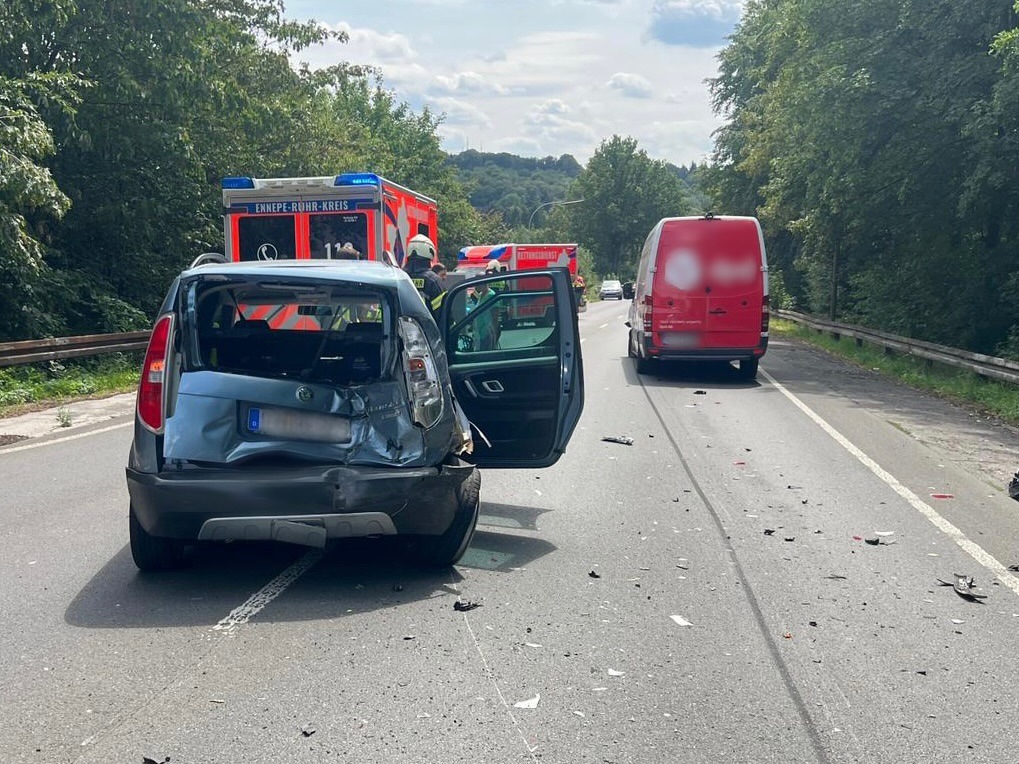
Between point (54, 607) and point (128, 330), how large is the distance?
51.1 feet

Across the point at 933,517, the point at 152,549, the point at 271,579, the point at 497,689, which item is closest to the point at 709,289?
the point at 933,517

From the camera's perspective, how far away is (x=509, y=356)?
7.26 meters

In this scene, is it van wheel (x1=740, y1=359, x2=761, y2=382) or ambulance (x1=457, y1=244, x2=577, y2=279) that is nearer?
van wheel (x1=740, y1=359, x2=761, y2=382)

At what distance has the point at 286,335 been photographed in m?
6.29

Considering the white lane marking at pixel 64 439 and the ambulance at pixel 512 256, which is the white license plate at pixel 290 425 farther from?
the ambulance at pixel 512 256

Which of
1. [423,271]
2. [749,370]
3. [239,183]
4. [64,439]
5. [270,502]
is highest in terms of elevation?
[239,183]

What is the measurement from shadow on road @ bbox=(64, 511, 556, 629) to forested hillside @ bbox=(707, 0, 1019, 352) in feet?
40.3

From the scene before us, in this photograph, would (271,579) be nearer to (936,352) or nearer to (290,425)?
(290,425)

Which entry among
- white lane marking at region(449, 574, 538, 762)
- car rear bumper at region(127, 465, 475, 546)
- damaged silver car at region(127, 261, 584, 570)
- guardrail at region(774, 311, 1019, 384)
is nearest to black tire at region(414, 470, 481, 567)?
damaged silver car at region(127, 261, 584, 570)

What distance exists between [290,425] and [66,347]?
1264 cm

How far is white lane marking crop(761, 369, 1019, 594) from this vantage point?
616cm

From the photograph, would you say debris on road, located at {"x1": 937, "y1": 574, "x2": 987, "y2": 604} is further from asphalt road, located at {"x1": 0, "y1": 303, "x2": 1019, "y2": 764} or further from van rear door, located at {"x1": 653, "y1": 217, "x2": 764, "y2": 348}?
van rear door, located at {"x1": 653, "y1": 217, "x2": 764, "y2": 348}

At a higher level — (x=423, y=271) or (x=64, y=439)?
(x=423, y=271)

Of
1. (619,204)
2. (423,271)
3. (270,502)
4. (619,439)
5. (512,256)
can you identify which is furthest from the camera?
(619,204)
